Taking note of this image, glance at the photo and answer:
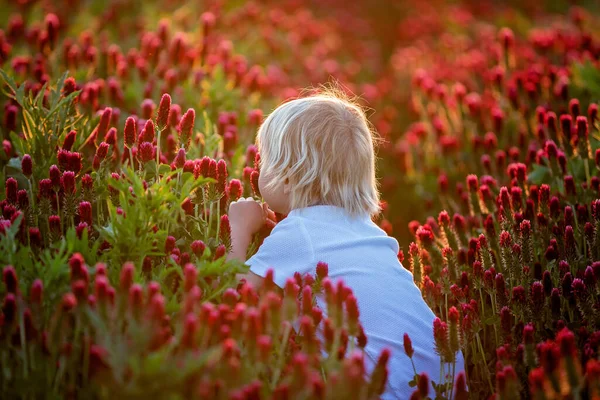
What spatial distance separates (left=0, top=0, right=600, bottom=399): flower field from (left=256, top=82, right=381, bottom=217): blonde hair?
263mm

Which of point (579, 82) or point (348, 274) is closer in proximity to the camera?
point (348, 274)

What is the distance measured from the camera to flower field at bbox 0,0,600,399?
1.87 meters

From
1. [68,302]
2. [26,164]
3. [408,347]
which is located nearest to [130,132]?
[26,164]

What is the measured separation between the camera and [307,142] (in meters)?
2.87

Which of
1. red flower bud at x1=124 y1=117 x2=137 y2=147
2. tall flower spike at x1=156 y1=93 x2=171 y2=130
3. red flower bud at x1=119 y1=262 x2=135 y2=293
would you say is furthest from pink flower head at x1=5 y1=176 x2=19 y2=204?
red flower bud at x1=119 y1=262 x2=135 y2=293

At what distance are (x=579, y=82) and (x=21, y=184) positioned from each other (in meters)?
4.41

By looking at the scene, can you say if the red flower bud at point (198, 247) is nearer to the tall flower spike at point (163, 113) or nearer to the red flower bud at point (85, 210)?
the red flower bud at point (85, 210)

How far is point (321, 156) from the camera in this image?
2.87 meters

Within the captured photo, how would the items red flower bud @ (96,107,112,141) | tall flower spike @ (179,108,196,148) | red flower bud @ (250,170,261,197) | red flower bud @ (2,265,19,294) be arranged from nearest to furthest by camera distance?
red flower bud @ (2,265,19,294) < tall flower spike @ (179,108,196,148) < red flower bud @ (250,170,261,197) < red flower bud @ (96,107,112,141)

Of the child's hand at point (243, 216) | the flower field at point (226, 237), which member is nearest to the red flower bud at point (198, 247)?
the flower field at point (226, 237)

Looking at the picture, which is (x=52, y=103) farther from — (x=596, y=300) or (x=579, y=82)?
(x=579, y=82)

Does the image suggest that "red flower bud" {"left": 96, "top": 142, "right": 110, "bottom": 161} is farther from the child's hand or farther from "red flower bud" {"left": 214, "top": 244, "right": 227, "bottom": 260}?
"red flower bud" {"left": 214, "top": 244, "right": 227, "bottom": 260}

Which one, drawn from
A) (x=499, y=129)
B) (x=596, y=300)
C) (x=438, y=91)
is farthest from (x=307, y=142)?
(x=438, y=91)

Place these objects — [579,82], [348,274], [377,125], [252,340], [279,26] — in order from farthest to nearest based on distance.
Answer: [279,26], [377,125], [579,82], [348,274], [252,340]
